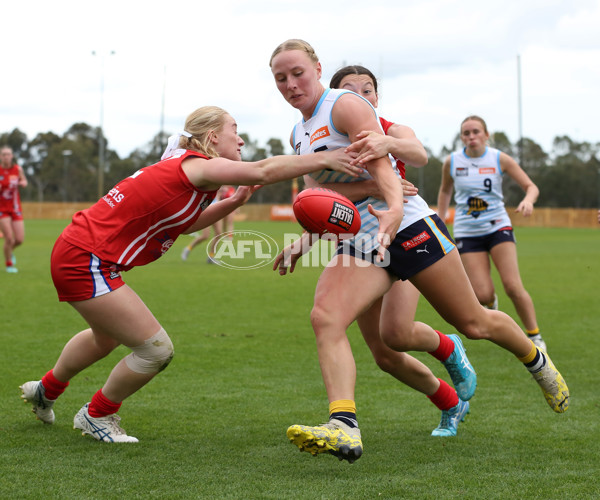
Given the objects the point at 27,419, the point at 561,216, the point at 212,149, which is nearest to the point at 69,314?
the point at 27,419

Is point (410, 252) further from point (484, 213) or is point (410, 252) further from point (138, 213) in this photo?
point (484, 213)

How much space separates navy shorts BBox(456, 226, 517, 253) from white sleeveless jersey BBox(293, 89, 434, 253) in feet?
13.0

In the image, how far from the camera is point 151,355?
4461mm

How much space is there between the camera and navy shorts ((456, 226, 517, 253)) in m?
8.11

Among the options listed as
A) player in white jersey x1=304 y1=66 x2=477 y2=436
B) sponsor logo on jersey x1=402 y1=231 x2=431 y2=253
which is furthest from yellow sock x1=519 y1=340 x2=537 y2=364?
Answer: sponsor logo on jersey x1=402 y1=231 x2=431 y2=253

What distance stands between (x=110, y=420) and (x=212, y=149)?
5.76ft

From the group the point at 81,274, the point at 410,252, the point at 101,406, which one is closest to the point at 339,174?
the point at 410,252

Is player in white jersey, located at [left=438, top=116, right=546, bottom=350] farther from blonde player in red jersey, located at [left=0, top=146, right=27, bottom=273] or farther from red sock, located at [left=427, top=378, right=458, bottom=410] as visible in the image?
blonde player in red jersey, located at [left=0, top=146, right=27, bottom=273]

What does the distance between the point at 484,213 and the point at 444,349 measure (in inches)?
146

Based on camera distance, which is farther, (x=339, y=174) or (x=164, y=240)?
(x=164, y=240)

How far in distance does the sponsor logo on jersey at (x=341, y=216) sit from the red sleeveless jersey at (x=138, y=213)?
855 mm

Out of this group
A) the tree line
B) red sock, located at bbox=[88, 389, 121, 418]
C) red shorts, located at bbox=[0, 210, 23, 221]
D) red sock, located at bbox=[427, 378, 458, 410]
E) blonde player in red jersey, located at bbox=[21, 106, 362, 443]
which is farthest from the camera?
the tree line

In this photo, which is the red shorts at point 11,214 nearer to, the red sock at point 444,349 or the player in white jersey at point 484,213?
the player in white jersey at point 484,213

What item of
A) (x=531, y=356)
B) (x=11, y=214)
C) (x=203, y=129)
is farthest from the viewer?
(x=11, y=214)
